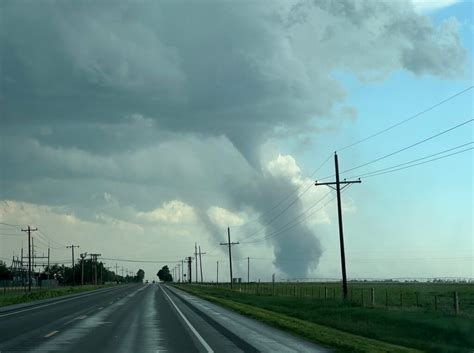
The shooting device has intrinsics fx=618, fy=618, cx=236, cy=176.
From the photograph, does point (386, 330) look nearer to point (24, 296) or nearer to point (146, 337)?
point (146, 337)

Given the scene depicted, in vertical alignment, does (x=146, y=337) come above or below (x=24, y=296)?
above

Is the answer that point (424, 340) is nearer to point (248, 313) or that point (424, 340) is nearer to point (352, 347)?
point (352, 347)

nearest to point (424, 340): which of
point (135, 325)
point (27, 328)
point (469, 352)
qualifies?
point (469, 352)

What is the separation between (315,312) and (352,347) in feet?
63.1

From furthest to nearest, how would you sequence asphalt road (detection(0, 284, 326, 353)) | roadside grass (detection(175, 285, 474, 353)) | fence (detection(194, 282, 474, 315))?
fence (detection(194, 282, 474, 315)) < roadside grass (detection(175, 285, 474, 353)) < asphalt road (detection(0, 284, 326, 353))

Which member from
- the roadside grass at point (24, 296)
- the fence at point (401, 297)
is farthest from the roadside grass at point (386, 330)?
the roadside grass at point (24, 296)

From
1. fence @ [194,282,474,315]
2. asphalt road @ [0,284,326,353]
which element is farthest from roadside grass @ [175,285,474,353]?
fence @ [194,282,474,315]

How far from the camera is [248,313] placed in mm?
32594

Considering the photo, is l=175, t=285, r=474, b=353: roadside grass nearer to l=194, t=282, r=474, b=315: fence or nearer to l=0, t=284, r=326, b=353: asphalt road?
l=0, t=284, r=326, b=353: asphalt road

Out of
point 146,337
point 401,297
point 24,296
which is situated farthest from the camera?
point 24,296

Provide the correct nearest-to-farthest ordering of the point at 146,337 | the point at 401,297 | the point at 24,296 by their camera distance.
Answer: the point at 146,337, the point at 401,297, the point at 24,296

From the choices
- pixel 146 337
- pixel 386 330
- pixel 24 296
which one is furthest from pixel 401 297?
Result: pixel 24 296

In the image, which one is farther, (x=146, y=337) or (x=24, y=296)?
(x=24, y=296)

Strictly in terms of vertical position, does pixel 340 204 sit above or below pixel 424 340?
above
